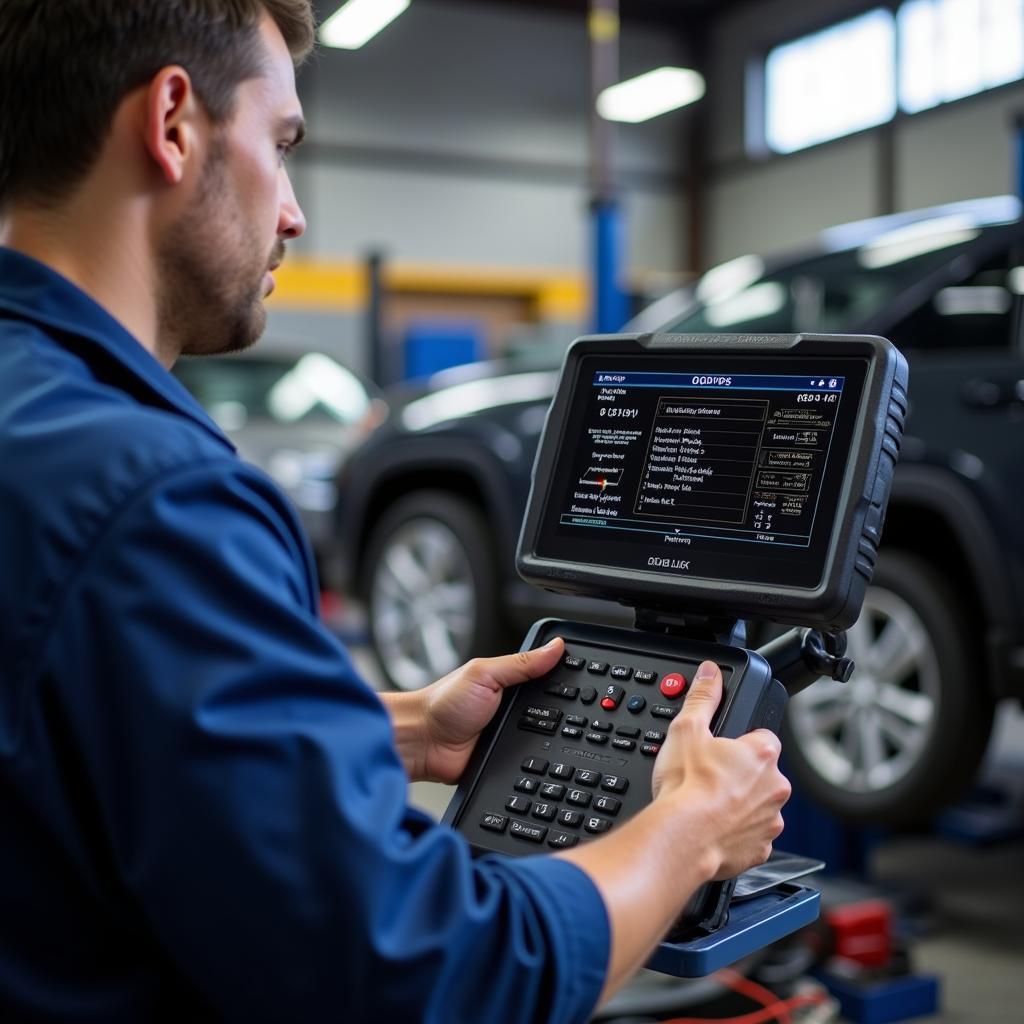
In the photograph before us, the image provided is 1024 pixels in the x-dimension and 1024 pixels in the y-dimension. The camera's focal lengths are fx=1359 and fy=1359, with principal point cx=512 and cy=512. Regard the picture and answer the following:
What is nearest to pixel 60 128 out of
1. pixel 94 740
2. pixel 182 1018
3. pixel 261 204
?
pixel 261 204

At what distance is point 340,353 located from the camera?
1085 centimetres

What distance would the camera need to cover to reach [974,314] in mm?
2957

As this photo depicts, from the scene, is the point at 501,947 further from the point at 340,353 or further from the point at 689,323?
the point at 340,353

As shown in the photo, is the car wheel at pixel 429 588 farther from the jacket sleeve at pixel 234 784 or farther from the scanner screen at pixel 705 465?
the jacket sleeve at pixel 234 784

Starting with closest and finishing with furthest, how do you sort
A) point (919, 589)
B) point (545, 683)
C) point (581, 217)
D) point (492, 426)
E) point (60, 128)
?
point (60, 128)
point (545, 683)
point (919, 589)
point (492, 426)
point (581, 217)

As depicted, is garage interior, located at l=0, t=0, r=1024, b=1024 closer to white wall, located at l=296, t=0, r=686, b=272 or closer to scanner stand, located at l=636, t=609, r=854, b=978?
scanner stand, located at l=636, t=609, r=854, b=978

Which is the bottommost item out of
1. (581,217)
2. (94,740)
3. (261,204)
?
(94,740)

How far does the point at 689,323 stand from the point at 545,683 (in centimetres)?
241

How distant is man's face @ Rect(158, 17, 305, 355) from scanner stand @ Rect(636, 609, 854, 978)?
46cm

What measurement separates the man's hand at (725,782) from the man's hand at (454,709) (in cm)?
18

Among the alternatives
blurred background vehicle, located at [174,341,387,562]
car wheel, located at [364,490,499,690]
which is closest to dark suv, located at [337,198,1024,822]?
car wheel, located at [364,490,499,690]

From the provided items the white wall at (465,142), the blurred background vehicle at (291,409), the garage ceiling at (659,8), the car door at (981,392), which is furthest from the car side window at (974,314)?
the garage ceiling at (659,8)

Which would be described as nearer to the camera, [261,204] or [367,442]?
[261,204]

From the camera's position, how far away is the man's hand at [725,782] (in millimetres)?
962
